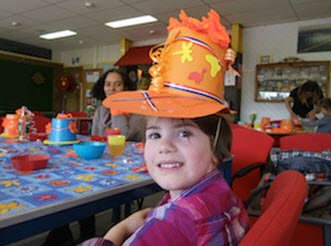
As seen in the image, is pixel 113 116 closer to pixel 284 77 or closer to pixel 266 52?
pixel 284 77

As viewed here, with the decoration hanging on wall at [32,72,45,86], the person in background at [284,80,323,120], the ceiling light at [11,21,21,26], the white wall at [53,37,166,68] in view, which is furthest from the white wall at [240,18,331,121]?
the decoration hanging on wall at [32,72,45,86]

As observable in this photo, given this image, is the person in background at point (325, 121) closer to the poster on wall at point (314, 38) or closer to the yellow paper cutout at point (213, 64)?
the poster on wall at point (314, 38)

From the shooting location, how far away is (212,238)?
0.56 meters

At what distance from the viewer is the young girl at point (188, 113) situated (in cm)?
69

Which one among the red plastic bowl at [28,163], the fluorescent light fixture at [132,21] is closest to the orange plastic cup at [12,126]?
the red plastic bowl at [28,163]

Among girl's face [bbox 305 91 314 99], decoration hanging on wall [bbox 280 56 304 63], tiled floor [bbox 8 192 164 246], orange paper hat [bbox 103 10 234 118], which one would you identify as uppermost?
decoration hanging on wall [bbox 280 56 304 63]

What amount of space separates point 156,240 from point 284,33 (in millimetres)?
5861

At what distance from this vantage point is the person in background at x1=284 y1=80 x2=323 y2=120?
4.45 m

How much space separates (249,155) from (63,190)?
5.00 feet

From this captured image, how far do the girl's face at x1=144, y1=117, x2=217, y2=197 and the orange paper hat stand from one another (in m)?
0.07

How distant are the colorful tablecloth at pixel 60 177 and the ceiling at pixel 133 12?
3746 millimetres

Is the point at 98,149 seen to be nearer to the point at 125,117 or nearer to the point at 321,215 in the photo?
the point at 125,117

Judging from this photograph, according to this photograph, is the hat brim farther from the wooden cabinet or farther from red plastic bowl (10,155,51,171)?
the wooden cabinet

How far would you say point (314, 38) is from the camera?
5.29m
